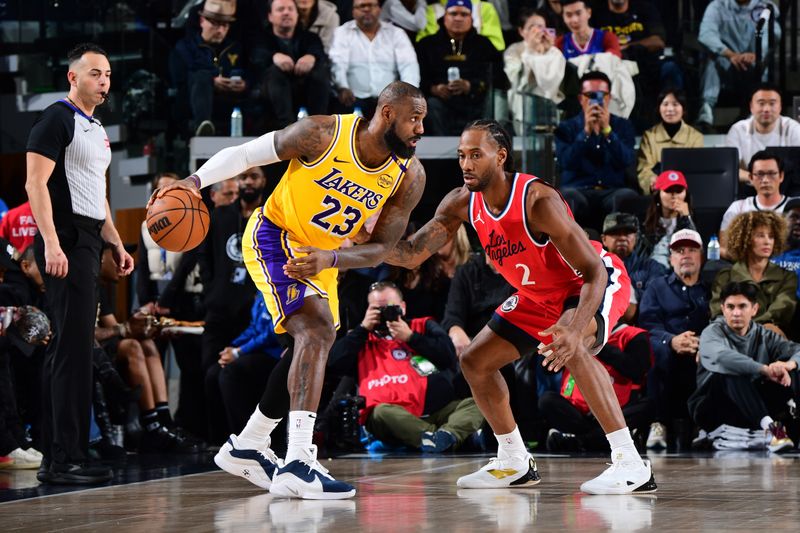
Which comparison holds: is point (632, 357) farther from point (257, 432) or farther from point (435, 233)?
point (257, 432)

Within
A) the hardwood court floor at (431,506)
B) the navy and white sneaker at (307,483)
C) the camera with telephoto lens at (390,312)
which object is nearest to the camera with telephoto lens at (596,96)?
the camera with telephoto lens at (390,312)

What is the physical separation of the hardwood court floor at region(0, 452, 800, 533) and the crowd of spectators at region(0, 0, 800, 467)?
1.68 m

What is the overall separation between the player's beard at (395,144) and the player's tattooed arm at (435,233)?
14.1 inches

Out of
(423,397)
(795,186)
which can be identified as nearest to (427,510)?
(423,397)

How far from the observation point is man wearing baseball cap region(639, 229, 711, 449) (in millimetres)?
8609

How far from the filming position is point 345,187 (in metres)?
5.76

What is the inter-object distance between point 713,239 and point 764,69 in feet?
9.91

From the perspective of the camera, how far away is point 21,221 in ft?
28.9

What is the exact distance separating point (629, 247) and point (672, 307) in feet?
2.09

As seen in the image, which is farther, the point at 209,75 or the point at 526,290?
the point at 209,75

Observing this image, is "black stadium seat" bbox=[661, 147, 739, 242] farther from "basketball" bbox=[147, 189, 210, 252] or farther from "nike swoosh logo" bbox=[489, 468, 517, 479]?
"basketball" bbox=[147, 189, 210, 252]

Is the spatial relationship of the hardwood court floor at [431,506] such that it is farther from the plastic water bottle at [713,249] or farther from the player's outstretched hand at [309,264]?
the plastic water bottle at [713,249]

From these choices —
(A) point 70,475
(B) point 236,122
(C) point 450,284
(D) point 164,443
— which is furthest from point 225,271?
(A) point 70,475

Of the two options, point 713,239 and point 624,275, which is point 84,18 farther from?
point 624,275
